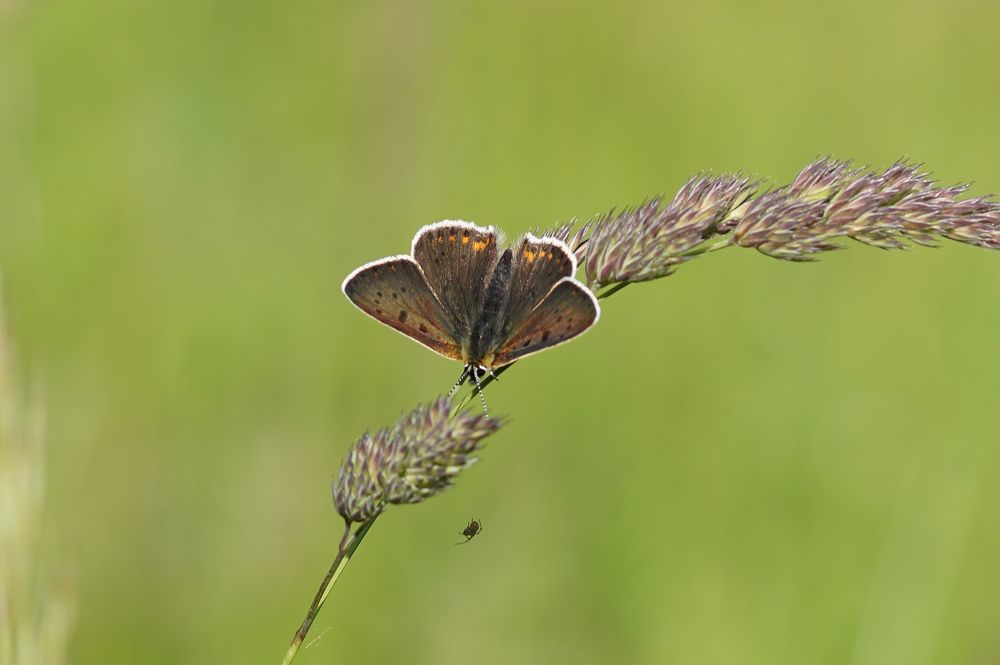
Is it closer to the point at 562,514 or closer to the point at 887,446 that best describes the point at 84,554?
the point at 562,514

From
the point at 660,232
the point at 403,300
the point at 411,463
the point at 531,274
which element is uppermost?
the point at 660,232

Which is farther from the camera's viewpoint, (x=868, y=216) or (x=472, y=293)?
(x=472, y=293)

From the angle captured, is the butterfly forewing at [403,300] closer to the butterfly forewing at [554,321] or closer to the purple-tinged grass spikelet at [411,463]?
the butterfly forewing at [554,321]

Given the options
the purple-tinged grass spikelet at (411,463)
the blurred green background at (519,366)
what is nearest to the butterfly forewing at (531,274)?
the purple-tinged grass spikelet at (411,463)

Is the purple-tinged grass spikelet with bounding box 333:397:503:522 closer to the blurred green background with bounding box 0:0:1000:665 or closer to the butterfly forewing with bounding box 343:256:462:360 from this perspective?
the butterfly forewing with bounding box 343:256:462:360

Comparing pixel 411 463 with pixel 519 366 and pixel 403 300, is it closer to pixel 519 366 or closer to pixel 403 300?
pixel 403 300

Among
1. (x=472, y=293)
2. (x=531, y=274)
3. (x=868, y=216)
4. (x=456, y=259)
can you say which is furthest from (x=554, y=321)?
Answer: (x=868, y=216)

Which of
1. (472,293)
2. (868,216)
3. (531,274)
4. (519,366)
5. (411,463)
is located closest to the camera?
(411,463)
